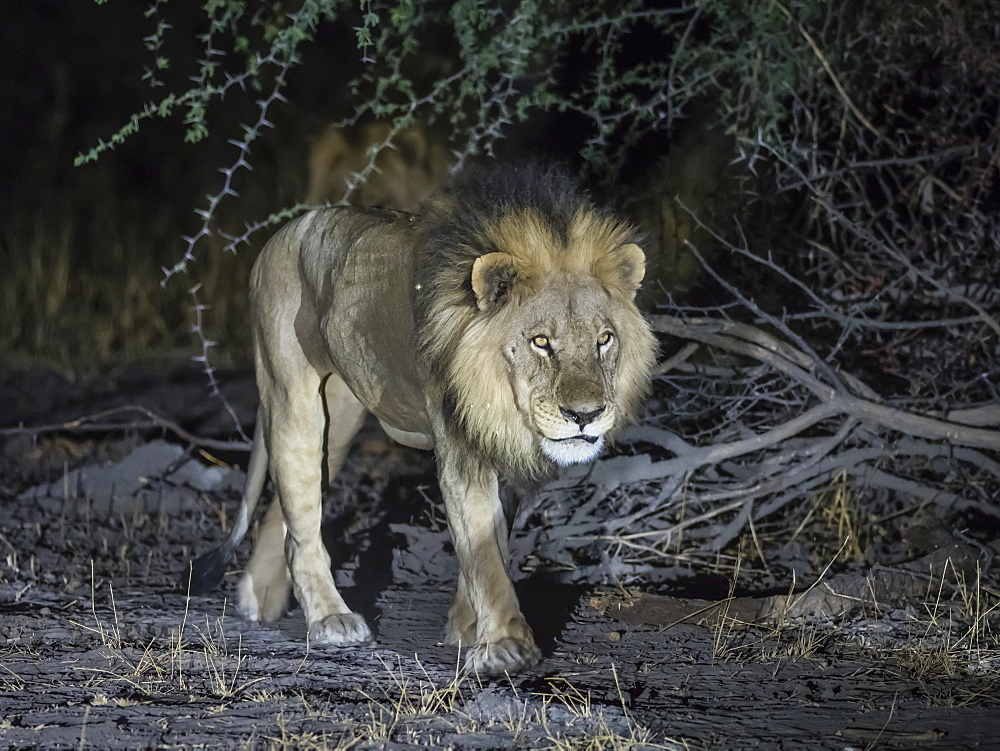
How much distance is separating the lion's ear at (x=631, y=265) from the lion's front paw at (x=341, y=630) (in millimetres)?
1360

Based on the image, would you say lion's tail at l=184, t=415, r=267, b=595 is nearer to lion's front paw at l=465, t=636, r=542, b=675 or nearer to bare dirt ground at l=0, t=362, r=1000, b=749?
bare dirt ground at l=0, t=362, r=1000, b=749

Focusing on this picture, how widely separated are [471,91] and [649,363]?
2189 mm

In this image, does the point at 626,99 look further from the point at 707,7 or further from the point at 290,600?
the point at 290,600

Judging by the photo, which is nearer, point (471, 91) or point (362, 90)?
point (471, 91)

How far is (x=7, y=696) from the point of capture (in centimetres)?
328

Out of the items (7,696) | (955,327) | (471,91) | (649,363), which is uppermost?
(471,91)

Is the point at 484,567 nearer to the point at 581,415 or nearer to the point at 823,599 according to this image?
the point at 581,415

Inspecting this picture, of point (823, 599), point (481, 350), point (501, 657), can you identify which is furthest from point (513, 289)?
point (823, 599)

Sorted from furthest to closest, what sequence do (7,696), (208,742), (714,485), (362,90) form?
(362,90) < (714,485) < (7,696) < (208,742)

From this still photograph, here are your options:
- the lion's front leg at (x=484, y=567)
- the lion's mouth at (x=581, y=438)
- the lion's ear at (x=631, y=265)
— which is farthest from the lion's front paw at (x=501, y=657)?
the lion's ear at (x=631, y=265)

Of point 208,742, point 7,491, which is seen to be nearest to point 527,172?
point 208,742

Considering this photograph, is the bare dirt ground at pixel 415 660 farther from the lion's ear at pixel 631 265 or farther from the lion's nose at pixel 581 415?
the lion's ear at pixel 631 265

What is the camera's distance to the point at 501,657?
3486 mm

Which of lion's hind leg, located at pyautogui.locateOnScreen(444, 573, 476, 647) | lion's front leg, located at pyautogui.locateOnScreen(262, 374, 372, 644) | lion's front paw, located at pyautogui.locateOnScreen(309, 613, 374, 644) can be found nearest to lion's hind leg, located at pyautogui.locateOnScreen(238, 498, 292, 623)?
lion's front leg, located at pyautogui.locateOnScreen(262, 374, 372, 644)
